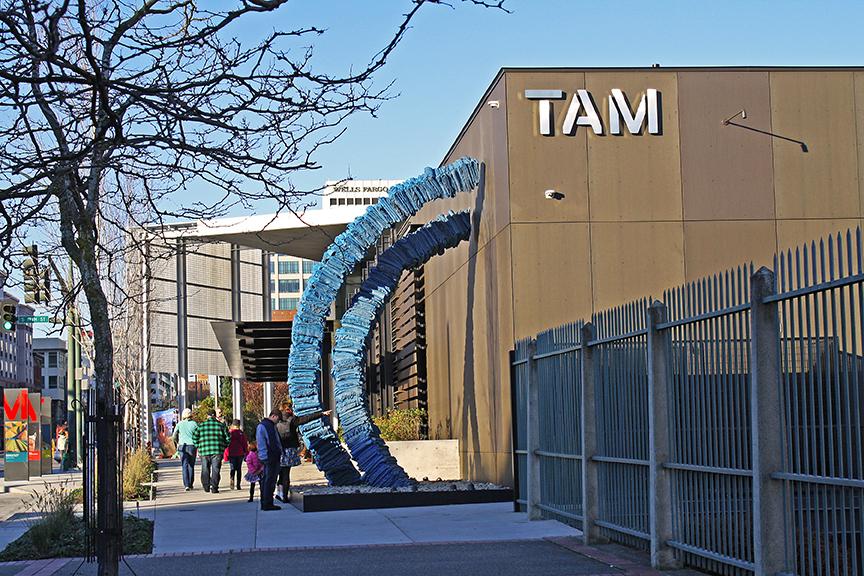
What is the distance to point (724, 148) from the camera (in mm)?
19828

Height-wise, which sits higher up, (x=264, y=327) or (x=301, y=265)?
(x=301, y=265)

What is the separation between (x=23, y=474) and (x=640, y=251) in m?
20.9

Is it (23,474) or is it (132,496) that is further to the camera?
(23,474)

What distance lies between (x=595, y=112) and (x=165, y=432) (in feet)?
124

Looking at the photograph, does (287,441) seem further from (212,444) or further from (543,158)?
(543,158)

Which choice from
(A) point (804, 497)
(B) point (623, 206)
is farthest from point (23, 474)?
(A) point (804, 497)

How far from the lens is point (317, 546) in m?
13.5

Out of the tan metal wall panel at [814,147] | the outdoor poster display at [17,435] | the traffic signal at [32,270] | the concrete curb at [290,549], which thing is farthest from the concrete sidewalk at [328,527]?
the outdoor poster display at [17,435]

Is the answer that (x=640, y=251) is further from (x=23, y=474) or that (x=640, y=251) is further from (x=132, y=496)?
(x=23, y=474)

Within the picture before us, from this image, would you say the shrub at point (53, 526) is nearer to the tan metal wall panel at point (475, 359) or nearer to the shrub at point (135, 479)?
the shrub at point (135, 479)

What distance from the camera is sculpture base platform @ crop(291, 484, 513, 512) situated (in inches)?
724

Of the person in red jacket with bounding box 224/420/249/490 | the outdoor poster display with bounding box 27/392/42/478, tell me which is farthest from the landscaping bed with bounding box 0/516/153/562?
the outdoor poster display with bounding box 27/392/42/478

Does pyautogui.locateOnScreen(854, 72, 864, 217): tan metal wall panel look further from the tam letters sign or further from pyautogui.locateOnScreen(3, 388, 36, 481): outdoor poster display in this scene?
pyautogui.locateOnScreen(3, 388, 36, 481): outdoor poster display

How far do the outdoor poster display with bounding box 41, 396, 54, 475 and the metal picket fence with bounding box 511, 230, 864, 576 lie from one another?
30128 millimetres
